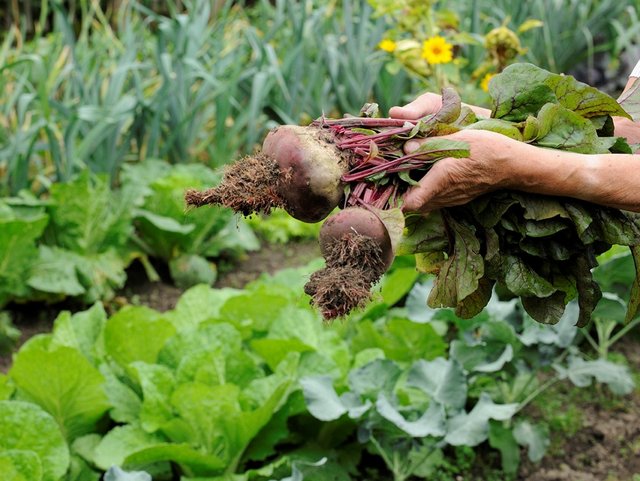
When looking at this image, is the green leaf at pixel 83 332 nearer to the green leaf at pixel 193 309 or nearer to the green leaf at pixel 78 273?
the green leaf at pixel 193 309

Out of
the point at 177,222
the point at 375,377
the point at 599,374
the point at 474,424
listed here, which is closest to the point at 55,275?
the point at 177,222

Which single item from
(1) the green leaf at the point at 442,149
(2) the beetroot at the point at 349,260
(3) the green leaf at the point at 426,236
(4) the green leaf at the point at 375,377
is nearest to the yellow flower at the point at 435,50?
(4) the green leaf at the point at 375,377

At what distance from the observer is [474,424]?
259cm

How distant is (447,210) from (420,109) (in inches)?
9.3

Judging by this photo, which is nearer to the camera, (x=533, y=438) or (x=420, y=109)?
(x=420, y=109)

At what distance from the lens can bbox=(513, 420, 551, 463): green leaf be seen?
9.40 feet

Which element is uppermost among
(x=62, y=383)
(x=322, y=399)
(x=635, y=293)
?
(x=635, y=293)

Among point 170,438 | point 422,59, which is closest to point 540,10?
point 422,59

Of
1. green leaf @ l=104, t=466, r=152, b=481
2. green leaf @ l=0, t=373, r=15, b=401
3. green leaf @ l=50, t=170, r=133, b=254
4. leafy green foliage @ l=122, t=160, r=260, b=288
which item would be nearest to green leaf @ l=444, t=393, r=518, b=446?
green leaf @ l=104, t=466, r=152, b=481

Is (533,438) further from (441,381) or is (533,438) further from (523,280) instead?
(523,280)

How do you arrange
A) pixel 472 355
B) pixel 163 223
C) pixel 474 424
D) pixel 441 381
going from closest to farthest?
pixel 474 424
pixel 441 381
pixel 472 355
pixel 163 223

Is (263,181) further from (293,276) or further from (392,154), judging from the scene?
(293,276)

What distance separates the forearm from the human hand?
0.89 feet

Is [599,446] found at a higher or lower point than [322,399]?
lower
